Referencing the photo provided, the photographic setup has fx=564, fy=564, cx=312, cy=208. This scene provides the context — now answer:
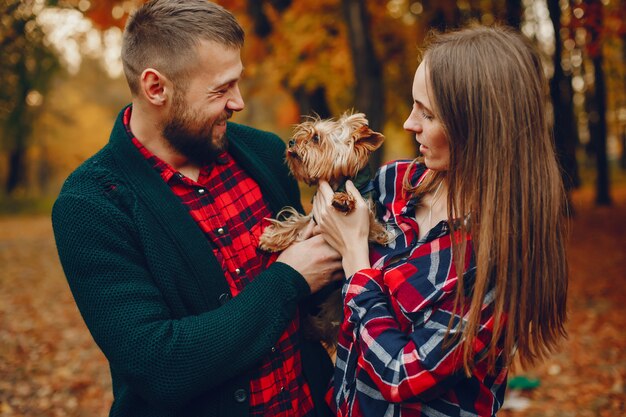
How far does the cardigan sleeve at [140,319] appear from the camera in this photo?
6.91 feet

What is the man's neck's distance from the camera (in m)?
2.57

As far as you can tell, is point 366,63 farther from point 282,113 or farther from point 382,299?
point 282,113

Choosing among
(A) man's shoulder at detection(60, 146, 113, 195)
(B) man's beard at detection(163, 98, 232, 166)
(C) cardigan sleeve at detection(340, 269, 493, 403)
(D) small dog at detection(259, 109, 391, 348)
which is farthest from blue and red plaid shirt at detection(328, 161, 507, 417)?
(A) man's shoulder at detection(60, 146, 113, 195)

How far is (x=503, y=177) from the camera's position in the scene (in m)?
2.09

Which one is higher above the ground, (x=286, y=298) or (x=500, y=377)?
(x=286, y=298)

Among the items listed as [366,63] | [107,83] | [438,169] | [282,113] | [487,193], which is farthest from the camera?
[107,83]

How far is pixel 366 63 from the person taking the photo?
29.6 feet

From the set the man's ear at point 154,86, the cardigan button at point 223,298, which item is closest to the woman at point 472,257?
the cardigan button at point 223,298

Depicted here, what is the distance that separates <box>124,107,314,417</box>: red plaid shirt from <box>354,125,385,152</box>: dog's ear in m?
0.71

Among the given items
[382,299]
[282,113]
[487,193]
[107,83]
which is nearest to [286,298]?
[382,299]

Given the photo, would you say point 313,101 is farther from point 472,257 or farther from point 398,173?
point 472,257

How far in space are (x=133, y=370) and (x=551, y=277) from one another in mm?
1606

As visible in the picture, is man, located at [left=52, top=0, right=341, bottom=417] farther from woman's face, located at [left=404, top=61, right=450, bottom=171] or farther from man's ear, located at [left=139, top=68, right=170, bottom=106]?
woman's face, located at [left=404, top=61, right=450, bottom=171]

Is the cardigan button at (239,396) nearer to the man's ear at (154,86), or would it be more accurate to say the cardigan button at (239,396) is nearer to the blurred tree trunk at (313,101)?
the man's ear at (154,86)
